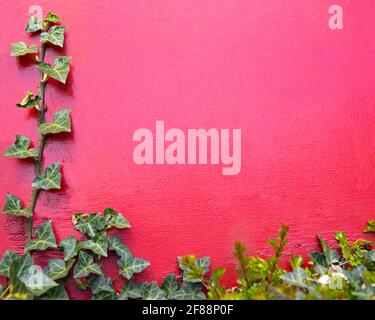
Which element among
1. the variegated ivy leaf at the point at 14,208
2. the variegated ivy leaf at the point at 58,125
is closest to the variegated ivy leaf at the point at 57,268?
the variegated ivy leaf at the point at 14,208

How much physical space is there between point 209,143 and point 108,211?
603 mm

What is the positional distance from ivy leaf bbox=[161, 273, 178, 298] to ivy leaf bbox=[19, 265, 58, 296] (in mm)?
503

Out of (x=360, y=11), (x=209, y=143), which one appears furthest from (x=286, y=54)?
(x=209, y=143)

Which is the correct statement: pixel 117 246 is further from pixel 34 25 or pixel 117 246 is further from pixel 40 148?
pixel 34 25

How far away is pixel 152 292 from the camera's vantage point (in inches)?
78.2

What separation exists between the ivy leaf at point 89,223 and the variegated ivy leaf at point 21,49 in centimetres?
82

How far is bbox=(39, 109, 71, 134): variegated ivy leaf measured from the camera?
2025 mm

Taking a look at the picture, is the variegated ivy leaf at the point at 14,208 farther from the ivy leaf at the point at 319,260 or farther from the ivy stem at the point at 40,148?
the ivy leaf at the point at 319,260

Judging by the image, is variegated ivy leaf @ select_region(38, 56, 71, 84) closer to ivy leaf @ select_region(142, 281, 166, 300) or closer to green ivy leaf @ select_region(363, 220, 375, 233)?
ivy leaf @ select_region(142, 281, 166, 300)

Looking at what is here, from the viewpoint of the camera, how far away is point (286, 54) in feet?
7.12

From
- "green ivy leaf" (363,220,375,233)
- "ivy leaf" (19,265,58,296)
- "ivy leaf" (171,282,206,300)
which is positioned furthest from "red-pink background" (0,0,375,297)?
"ivy leaf" (19,265,58,296)

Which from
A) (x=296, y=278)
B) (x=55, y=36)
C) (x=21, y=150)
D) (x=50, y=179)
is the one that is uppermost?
(x=55, y=36)

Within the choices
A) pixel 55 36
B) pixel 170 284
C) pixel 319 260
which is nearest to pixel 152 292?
pixel 170 284

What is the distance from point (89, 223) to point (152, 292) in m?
0.44
